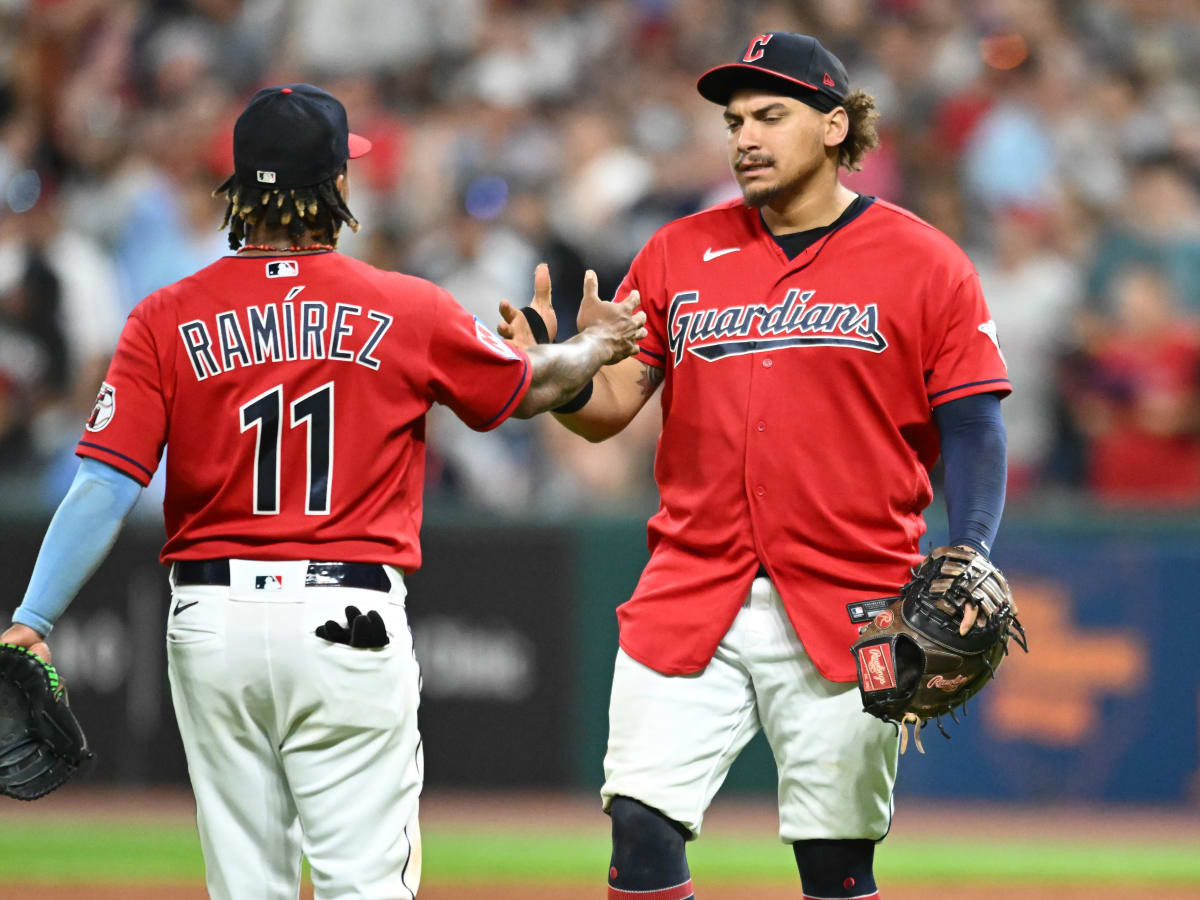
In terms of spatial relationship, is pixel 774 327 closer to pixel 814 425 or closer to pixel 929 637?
pixel 814 425

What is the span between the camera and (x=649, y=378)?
16.1ft

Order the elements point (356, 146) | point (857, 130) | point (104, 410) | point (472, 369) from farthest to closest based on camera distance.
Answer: point (857, 130)
point (356, 146)
point (472, 369)
point (104, 410)

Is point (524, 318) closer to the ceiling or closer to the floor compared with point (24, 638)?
closer to the ceiling

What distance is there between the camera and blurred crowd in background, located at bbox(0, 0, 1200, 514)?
964 cm

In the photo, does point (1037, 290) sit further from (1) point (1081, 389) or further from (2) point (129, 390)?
(2) point (129, 390)

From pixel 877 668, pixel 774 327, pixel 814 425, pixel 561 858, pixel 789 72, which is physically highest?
pixel 789 72

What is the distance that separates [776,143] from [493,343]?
1018 mm

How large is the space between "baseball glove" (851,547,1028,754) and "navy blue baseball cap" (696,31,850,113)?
1.30m

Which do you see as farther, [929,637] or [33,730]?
[929,637]

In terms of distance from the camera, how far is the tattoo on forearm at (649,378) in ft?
16.1

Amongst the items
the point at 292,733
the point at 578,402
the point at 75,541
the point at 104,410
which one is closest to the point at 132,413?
the point at 104,410

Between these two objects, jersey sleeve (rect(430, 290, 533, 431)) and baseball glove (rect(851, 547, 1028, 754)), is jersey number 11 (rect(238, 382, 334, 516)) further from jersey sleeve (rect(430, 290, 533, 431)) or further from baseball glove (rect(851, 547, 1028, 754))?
baseball glove (rect(851, 547, 1028, 754))

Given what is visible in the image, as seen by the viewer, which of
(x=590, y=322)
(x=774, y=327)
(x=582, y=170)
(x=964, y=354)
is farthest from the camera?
(x=582, y=170)

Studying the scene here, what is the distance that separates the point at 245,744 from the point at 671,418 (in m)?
1.45
